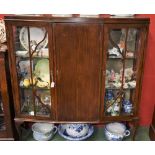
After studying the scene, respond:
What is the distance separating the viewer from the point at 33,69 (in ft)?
6.18

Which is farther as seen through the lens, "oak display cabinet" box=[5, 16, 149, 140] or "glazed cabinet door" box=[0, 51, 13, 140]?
"glazed cabinet door" box=[0, 51, 13, 140]

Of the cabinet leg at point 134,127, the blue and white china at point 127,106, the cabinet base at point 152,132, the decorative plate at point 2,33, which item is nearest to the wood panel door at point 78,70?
the blue and white china at point 127,106

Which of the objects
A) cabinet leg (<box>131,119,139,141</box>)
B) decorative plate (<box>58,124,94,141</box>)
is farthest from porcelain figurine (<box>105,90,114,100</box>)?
decorative plate (<box>58,124,94,141</box>)

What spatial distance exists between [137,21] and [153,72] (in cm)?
72

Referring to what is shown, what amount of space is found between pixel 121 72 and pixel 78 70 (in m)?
0.39

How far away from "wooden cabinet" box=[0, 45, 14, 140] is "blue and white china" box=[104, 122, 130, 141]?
0.95 meters

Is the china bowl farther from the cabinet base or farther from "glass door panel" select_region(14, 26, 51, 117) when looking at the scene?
the cabinet base

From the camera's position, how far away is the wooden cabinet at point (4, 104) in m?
1.81

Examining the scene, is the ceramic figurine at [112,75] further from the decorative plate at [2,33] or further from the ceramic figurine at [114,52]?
the decorative plate at [2,33]

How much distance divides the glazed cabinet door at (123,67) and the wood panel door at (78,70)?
92 mm

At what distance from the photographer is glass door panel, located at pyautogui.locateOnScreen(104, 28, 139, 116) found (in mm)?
1754

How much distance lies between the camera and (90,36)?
1688 mm

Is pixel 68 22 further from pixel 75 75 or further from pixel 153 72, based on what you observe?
pixel 153 72
